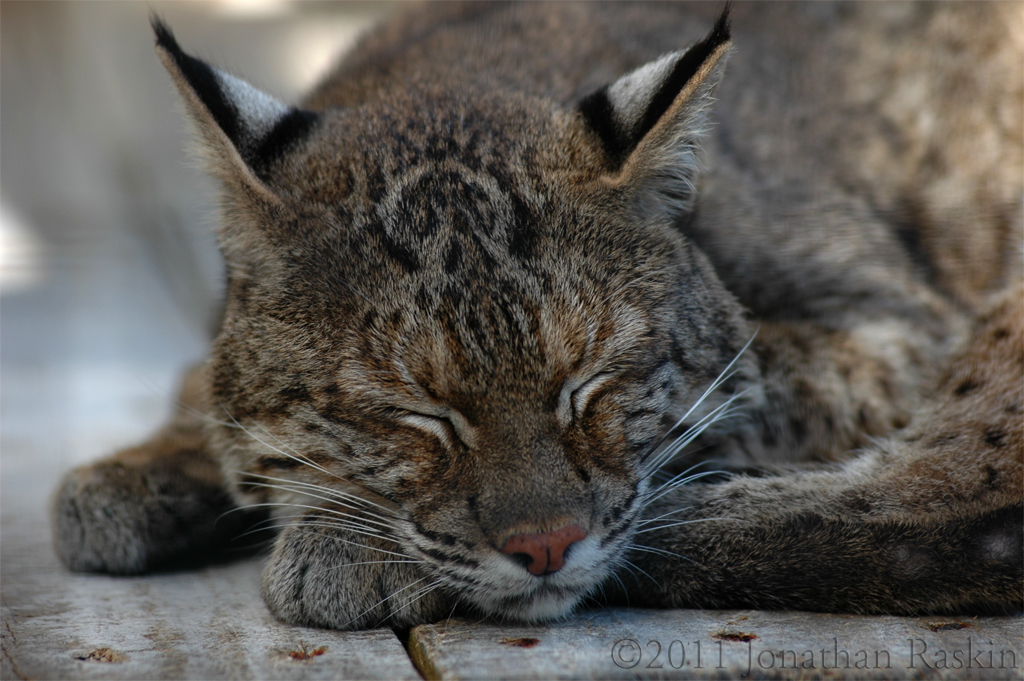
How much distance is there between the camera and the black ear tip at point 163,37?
8.18 ft

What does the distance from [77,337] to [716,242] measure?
5.25 metres

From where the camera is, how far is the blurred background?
19.7ft

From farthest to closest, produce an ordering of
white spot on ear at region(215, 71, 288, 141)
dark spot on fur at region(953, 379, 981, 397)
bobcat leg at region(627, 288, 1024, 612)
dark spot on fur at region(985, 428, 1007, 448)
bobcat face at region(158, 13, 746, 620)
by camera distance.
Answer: dark spot on fur at region(953, 379, 981, 397), dark spot on fur at region(985, 428, 1007, 448), white spot on ear at region(215, 71, 288, 141), bobcat leg at region(627, 288, 1024, 612), bobcat face at region(158, 13, 746, 620)

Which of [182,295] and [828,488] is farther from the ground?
[182,295]

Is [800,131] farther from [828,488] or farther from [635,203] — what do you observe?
[828,488]

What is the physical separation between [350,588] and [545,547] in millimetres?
574

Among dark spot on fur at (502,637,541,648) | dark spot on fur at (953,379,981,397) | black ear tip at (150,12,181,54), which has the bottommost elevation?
dark spot on fur at (502,637,541,648)

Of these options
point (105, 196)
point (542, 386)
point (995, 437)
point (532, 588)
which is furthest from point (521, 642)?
point (105, 196)

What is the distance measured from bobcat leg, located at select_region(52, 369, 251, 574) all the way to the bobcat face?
0.99 ft

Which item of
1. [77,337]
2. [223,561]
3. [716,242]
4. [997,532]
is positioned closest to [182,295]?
[77,337]

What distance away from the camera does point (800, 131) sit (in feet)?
13.3

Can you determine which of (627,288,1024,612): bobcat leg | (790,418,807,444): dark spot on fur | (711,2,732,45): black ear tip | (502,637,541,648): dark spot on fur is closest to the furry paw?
(502,637,541,648): dark spot on fur

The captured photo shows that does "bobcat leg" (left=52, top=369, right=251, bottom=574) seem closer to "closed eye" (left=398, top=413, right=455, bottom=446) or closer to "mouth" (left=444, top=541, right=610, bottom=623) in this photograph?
"closed eye" (left=398, top=413, right=455, bottom=446)

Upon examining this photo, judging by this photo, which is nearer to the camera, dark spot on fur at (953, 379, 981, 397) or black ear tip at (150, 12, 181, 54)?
black ear tip at (150, 12, 181, 54)
